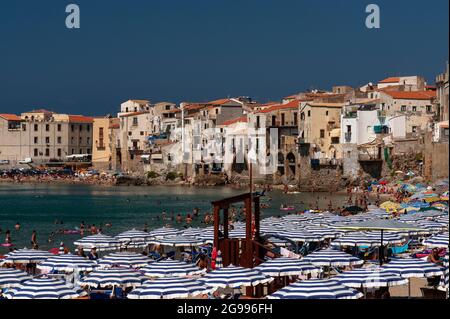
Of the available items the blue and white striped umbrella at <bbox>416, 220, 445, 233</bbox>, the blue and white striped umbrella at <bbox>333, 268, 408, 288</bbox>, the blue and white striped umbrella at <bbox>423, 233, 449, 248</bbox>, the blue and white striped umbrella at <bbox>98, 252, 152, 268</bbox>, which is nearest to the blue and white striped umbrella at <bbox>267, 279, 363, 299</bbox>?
the blue and white striped umbrella at <bbox>333, 268, 408, 288</bbox>

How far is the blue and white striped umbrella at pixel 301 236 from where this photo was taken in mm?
24500

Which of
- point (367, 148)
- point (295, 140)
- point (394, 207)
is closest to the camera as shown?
point (394, 207)

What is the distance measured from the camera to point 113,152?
103 m

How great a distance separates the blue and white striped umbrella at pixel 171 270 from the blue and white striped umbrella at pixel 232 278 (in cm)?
152

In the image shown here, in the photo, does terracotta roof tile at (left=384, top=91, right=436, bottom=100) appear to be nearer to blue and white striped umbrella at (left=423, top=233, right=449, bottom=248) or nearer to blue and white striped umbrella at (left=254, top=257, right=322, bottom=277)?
blue and white striped umbrella at (left=423, top=233, right=449, bottom=248)

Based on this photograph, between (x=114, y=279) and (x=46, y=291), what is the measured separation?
94.9 inches

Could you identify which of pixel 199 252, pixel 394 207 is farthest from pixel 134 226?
pixel 199 252

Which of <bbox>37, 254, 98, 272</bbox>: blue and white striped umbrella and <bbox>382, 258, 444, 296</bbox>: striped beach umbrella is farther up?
<bbox>382, 258, 444, 296</bbox>: striped beach umbrella

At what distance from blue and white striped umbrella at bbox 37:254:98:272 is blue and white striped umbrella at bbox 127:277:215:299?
4673mm

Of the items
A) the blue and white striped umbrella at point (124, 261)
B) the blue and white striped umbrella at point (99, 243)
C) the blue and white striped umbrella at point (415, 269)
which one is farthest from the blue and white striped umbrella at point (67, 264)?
the blue and white striped umbrella at point (415, 269)

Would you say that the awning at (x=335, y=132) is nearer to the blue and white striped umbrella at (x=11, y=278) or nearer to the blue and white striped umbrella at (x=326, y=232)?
the blue and white striped umbrella at (x=326, y=232)

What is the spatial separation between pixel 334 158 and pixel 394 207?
31.3m

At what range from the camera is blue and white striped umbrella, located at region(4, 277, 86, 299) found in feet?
50.9
